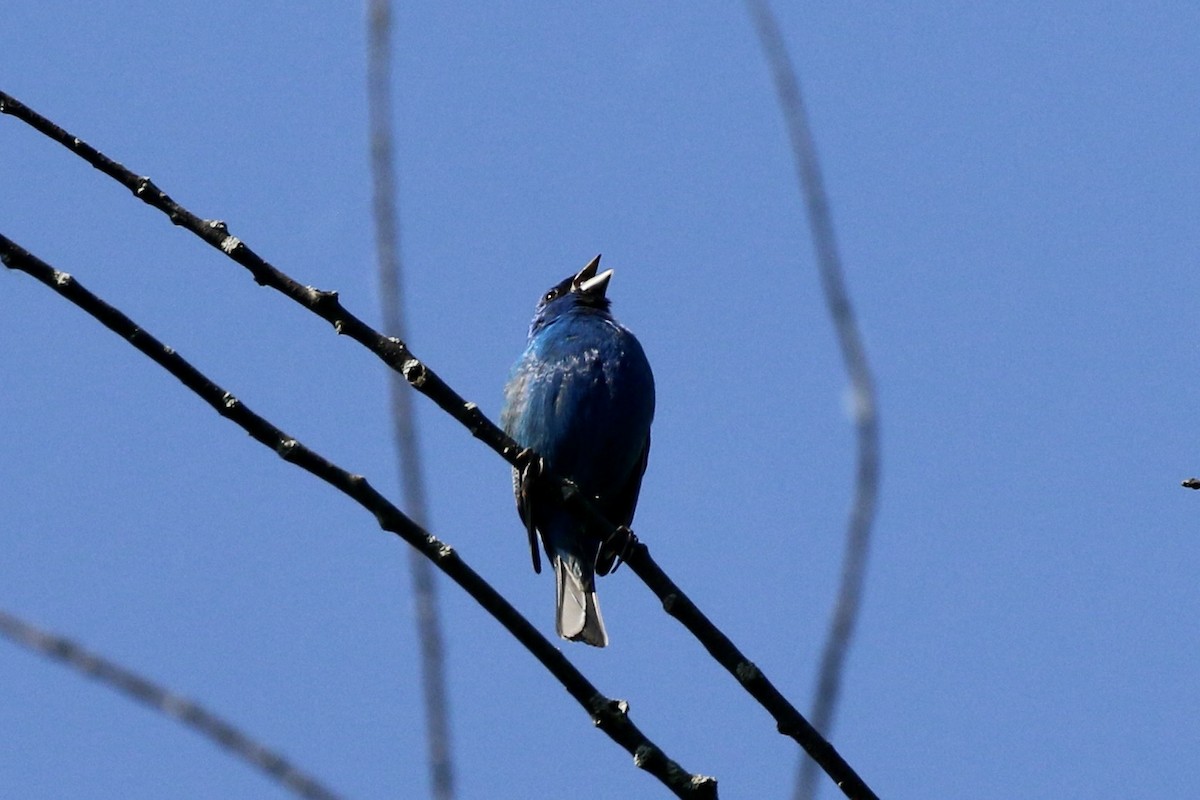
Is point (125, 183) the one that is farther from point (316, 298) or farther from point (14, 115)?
point (316, 298)

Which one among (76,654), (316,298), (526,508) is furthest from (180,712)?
(526,508)

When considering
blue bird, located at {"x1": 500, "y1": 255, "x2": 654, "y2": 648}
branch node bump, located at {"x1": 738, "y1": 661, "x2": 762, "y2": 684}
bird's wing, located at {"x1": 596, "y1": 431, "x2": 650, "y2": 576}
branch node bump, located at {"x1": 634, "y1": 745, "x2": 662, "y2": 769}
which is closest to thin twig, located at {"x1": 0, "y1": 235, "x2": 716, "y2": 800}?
branch node bump, located at {"x1": 634, "y1": 745, "x2": 662, "y2": 769}

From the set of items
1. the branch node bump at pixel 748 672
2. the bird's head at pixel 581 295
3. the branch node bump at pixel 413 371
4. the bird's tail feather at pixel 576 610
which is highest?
the bird's head at pixel 581 295

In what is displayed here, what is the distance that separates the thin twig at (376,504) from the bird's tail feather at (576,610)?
470 cm

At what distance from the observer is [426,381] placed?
366 cm

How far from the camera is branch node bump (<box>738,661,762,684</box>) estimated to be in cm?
327

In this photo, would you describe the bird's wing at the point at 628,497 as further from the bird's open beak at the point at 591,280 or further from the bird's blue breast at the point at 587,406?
the bird's open beak at the point at 591,280

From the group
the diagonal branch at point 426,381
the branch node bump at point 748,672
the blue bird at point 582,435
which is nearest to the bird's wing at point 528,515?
the blue bird at point 582,435

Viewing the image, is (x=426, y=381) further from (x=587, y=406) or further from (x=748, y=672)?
(x=587, y=406)

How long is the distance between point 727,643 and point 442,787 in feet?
2.31

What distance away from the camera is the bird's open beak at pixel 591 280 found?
9.52 m

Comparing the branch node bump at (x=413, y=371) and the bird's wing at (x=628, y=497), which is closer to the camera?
the branch node bump at (x=413, y=371)

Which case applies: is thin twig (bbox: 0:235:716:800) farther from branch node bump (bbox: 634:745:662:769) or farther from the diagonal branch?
the diagonal branch

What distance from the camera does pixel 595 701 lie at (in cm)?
306
